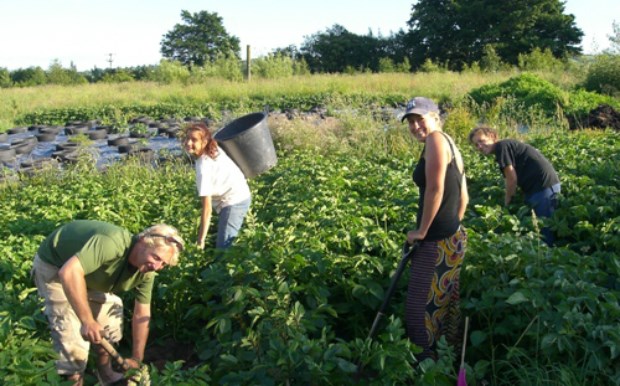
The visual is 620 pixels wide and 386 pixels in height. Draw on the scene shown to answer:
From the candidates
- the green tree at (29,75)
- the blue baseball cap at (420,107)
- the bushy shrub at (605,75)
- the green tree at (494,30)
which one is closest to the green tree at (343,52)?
the green tree at (494,30)

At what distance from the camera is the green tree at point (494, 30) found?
1435 inches

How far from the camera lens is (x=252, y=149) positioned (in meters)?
8.27

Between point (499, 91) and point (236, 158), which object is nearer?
point (236, 158)

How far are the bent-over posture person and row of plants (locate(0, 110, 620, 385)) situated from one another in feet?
0.56

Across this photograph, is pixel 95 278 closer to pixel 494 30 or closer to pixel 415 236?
pixel 415 236

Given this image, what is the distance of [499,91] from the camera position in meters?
14.4

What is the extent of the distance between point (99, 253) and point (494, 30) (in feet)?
124

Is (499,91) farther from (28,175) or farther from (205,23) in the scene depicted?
(205,23)

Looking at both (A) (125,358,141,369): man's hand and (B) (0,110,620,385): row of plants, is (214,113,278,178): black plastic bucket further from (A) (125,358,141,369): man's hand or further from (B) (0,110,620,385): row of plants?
(A) (125,358,141,369): man's hand

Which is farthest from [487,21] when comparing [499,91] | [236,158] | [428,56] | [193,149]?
[193,149]

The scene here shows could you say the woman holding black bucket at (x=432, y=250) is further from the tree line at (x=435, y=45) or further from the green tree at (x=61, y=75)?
the green tree at (x=61, y=75)

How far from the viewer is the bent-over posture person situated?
16.4 ft

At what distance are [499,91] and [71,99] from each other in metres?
16.6

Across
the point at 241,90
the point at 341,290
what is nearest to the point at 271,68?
the point at 241,90
